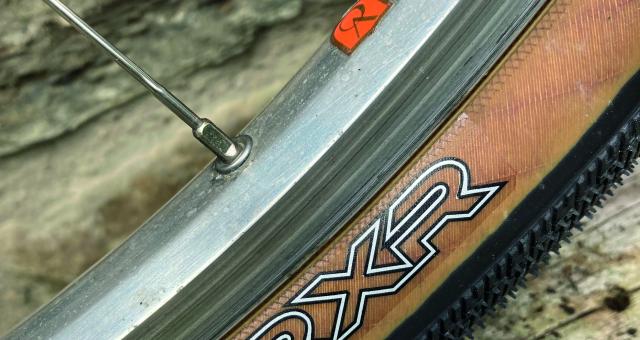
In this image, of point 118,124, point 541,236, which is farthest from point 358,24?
point 118,124

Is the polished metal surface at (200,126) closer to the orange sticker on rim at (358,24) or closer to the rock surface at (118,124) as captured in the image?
the orange sticker on rim at (358,24)

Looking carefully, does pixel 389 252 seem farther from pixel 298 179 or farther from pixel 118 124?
pixel 118 124

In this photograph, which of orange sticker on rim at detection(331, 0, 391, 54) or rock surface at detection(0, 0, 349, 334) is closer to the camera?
orange sticker on rim at detection(331, 0, 391, 54)

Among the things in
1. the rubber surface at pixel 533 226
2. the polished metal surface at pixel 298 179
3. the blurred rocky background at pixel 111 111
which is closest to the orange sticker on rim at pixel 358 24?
the polished metal surface at pixel 298 179

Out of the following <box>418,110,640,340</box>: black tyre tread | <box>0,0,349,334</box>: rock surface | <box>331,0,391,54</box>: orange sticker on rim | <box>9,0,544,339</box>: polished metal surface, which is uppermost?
<box>0,0,349,334</box>: rock surface

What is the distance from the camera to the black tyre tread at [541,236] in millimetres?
557

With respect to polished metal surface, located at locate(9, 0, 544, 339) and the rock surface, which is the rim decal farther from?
the rock surface

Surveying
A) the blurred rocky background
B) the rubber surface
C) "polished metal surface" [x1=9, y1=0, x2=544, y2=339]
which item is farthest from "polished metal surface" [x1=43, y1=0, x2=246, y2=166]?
the blurred rocky background

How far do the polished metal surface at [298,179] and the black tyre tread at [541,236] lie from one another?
12 cm

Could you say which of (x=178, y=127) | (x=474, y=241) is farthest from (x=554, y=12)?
(x=178, y=127)

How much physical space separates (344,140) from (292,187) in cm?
4

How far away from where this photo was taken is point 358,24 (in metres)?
0.49

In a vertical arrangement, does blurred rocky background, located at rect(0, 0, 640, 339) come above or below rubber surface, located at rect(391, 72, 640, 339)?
above

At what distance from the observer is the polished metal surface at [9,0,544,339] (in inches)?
18.6
